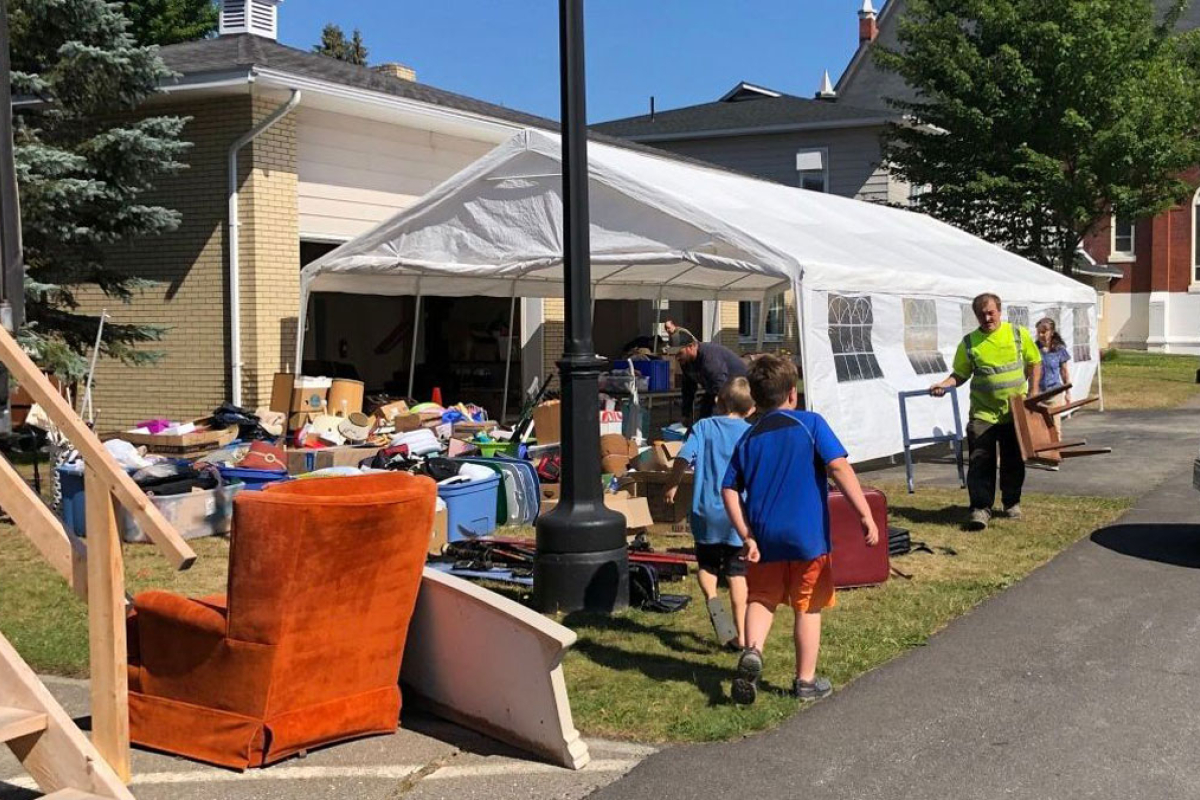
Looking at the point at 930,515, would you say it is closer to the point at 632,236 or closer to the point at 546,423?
the point at 546,423

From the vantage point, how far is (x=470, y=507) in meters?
10.1

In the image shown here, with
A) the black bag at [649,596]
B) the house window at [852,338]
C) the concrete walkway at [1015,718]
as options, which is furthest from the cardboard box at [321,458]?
the concrete walkway at [1015,718]

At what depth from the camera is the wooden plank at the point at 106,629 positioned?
15.1 feet

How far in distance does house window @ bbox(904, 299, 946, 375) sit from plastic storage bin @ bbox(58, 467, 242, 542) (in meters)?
7.62

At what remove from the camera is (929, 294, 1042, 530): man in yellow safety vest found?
33.5ft

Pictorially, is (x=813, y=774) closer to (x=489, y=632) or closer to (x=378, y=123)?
(x=489, y=632)

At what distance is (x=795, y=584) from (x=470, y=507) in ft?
15.8

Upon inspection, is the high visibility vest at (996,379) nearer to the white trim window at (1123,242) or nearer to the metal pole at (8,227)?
the metal pole at (8,227)

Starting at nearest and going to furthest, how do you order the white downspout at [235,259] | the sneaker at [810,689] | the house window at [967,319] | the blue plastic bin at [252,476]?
the sneaker at [810,689] < the blue plastic bin at [252,476] < the white downspout at [235,259] < the house window at [967,319]

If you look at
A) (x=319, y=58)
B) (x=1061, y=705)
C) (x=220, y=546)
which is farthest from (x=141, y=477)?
(x=319, y=58)

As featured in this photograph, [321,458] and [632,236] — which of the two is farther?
[632,236]

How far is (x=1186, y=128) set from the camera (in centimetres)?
3019

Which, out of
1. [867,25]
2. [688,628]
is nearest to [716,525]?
[688,628]

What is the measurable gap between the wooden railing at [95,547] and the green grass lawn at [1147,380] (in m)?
21.4
